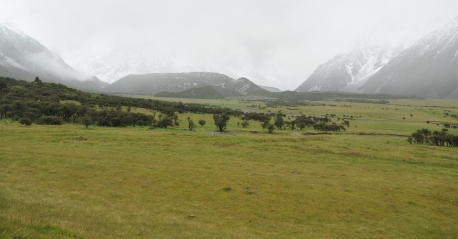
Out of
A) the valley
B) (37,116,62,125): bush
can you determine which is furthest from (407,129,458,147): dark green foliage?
(37,116,62,125): bush

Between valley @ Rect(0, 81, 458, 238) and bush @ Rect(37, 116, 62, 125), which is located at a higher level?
bush @ Rect(37, 116, 62, 125)

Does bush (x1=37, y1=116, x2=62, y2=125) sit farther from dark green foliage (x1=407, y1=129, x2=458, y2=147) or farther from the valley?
dark green foliage (x1=407, y1=129, x2=458, y2=147)

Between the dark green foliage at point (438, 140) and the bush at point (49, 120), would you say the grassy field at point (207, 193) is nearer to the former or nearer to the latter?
the bush at point (49, 120)

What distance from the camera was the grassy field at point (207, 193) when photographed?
54.7 feet

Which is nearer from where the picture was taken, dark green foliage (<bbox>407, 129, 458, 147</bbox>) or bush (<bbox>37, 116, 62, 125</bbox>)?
bush (<bbox>37, 116, 62, 125</bbox>)

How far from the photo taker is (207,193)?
2584cm

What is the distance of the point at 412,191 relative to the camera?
102 ft

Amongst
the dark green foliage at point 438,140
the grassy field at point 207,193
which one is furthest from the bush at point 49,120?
the dark green foliage at point 438,140

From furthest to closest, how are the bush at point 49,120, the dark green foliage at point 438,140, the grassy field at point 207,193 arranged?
the dark green foliage at point 438,140
the bush at point 49,120
the grassy field at point 207,193

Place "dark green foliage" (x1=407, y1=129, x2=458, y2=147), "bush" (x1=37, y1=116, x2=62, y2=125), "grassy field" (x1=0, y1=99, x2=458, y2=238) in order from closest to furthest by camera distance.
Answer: "grassy field" (x1=0, y1=99, x2=458, y2=238)
"bush" (x1=37, y1=116, x2=62, y2=125)
"dark green foliage" (x1=407, y1=129, x2=458, y2=147)

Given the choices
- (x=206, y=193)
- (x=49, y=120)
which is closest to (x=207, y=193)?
(x=206, y=193)

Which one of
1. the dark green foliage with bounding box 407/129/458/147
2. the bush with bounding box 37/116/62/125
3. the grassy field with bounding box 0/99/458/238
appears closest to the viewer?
the grassy field with bounding box 0/99/458/238

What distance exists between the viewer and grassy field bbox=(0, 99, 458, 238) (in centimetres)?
1669

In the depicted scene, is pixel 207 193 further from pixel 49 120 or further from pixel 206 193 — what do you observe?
pixel 49 120
